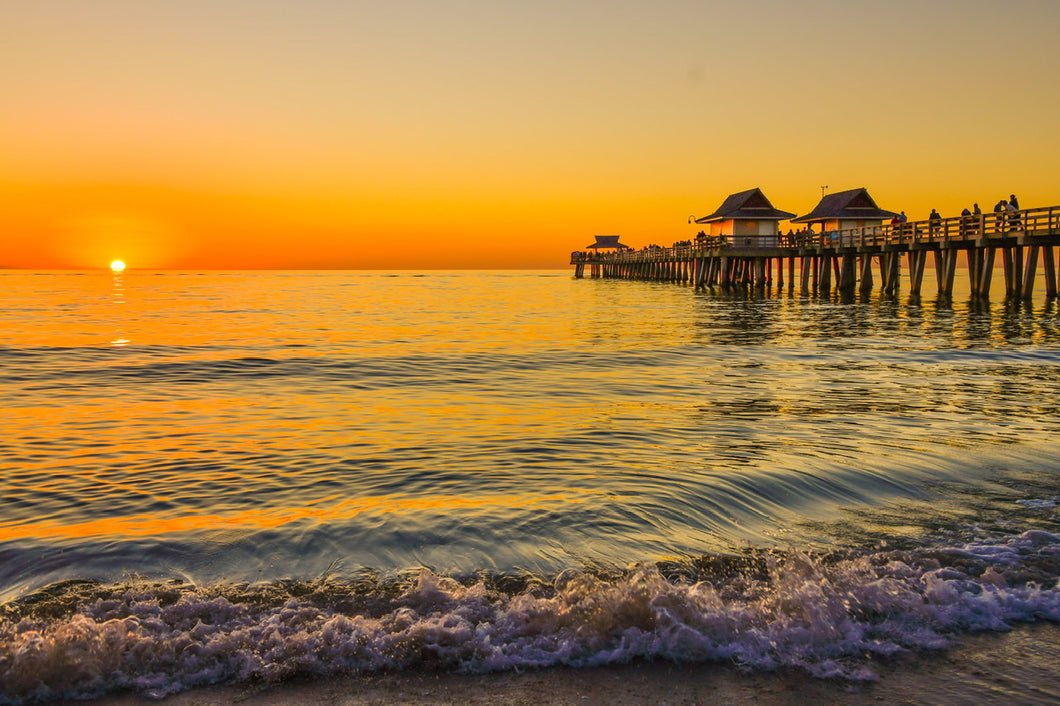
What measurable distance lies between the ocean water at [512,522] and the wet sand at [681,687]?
122 millimetres

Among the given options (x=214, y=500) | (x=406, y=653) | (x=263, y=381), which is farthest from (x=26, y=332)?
(x=406, y=653)

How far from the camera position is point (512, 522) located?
20.0 feet

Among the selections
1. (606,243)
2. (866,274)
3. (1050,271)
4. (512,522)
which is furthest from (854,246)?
(606,243)

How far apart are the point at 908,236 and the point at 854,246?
262 inches

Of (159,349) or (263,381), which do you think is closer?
(263,381)

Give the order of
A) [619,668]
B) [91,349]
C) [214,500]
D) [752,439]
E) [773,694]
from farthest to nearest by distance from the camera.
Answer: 1. [91,349]
2. [752,439]
3. [214,500]
4. [619,668]
5. [773,694]

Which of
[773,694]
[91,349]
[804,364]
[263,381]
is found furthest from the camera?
[91,349]

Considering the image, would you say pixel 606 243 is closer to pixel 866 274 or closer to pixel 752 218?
pixel 752 218

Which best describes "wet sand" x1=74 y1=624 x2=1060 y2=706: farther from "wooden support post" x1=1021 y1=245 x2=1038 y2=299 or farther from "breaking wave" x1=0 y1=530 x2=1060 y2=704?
"wooden support post" x1=1021 y1=245 x2=1038 y2=299

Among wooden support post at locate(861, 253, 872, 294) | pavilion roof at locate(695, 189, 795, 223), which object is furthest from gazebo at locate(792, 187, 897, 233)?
wooden support post at locate(861, 253, 872, 294)

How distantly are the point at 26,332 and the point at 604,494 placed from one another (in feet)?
88.0

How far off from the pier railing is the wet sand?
1247 inches

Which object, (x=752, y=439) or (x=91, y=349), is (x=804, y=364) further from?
(x=91, y=349)

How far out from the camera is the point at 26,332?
1061 inches
